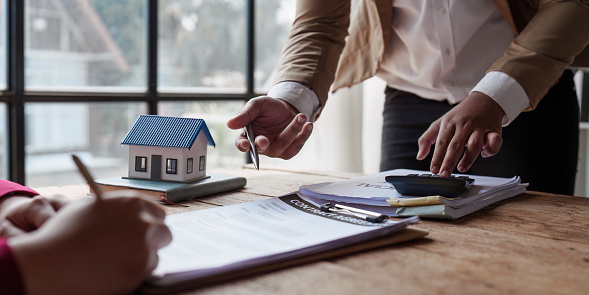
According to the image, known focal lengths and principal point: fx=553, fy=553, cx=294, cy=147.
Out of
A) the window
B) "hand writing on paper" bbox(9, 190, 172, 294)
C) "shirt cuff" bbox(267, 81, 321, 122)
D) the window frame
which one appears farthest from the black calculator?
the window frame

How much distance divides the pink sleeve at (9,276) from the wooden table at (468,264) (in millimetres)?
143

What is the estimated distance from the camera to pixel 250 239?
0.64 metres

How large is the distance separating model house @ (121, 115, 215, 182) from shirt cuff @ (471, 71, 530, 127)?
538 millimetres

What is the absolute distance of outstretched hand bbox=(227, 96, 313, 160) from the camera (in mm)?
1014

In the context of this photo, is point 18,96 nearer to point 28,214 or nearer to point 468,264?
point 28,214

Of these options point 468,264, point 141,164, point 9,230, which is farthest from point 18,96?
point 468,264

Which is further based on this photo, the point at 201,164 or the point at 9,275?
the point at 201,164

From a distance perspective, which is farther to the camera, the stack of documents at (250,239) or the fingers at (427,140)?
the fingers at (427,140)

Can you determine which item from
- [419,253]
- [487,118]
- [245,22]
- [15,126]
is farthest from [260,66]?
[419,253]

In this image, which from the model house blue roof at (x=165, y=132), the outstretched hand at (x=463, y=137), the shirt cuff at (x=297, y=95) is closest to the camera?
the outstretched hand at (x=463, y=137)

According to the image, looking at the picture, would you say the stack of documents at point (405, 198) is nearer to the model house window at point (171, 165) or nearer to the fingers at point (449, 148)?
the fingers at point (449, 148)

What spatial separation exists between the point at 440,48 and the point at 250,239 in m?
0.86

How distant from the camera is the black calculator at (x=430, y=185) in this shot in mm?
851

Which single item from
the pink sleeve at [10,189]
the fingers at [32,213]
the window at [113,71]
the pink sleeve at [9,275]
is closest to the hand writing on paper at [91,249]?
the pink sleeve at [9,275]
